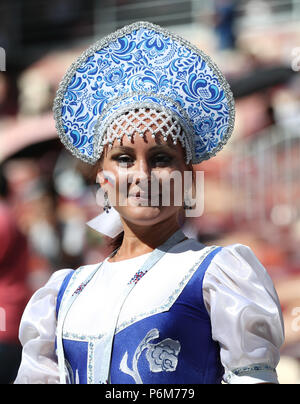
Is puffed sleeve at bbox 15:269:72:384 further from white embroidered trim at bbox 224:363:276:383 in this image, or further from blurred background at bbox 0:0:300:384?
blurred background at bbox 0:0:300:384

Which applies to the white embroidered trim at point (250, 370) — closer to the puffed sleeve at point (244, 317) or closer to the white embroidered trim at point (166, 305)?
the puffed sleeve at point (244, 317)

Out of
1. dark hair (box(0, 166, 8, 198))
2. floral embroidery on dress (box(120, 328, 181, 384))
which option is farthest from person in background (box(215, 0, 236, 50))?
floral embroidery on dress (box(120, 328, 181, 384))

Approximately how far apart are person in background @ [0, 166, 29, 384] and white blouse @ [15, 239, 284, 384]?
73.4 inches

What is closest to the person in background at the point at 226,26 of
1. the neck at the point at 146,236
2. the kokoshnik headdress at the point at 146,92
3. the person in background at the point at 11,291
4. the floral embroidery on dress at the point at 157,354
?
the person in background at the point at 11,291

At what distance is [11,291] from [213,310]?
237 cm

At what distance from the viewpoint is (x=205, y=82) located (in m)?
1.58

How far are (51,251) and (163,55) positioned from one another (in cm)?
302

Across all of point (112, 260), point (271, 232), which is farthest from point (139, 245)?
point (271, 232)

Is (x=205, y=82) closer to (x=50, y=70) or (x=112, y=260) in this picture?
(x=112, y=260)

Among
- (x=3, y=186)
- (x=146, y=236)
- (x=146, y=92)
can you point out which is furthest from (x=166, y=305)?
(x=3, y=186)

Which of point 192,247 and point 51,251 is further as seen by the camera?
point 51,251

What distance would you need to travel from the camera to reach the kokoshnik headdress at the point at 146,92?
1.54 m

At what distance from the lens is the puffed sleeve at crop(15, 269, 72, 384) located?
63.1 inches
